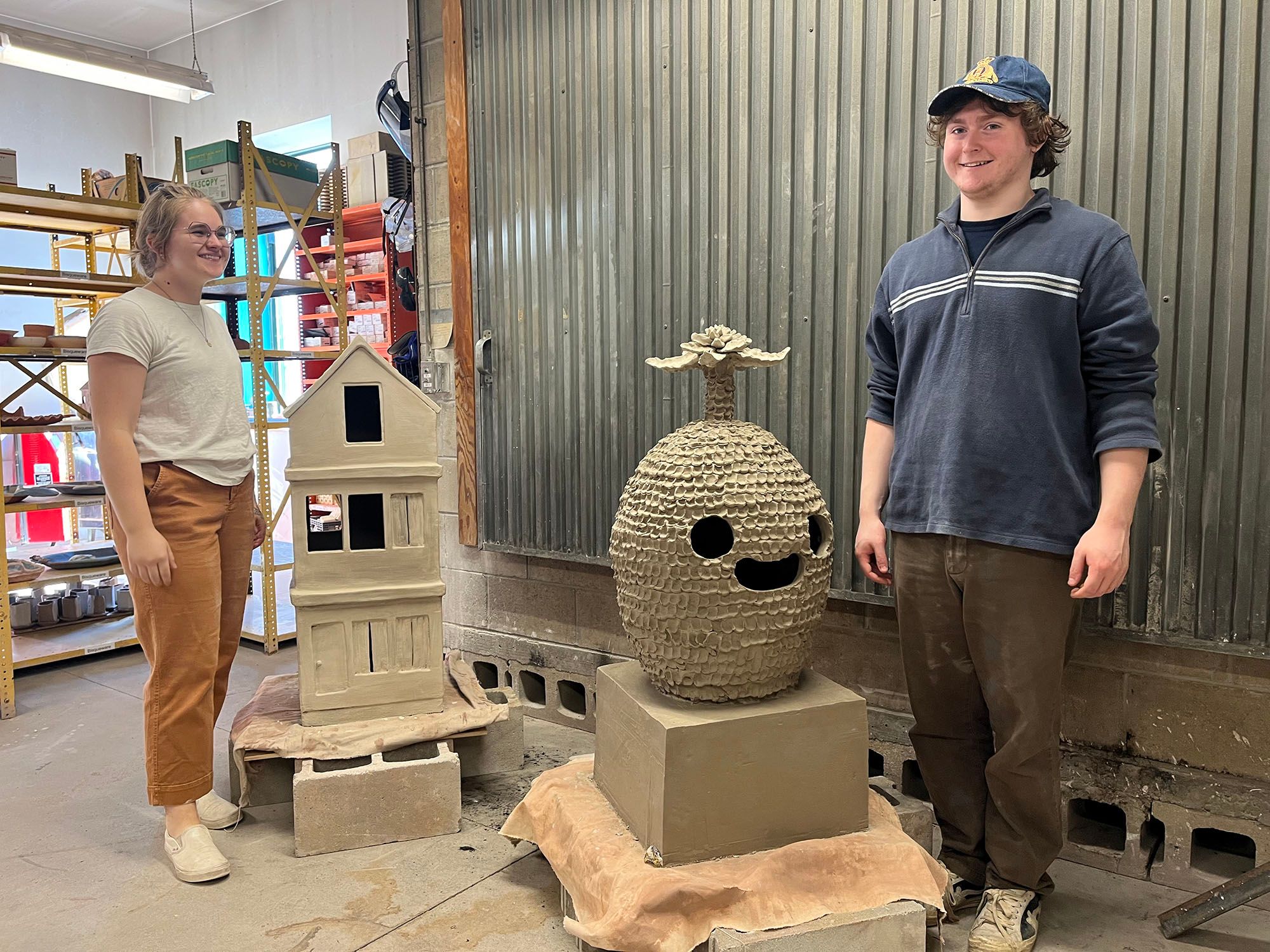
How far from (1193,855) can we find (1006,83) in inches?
77.5

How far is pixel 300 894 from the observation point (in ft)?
7.57

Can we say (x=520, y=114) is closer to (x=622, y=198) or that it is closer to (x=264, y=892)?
(x=622, y=198)

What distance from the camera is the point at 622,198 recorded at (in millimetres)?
3168

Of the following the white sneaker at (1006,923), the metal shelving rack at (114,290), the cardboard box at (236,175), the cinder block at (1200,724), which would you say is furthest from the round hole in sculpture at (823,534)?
the cardboard box at (236,175)

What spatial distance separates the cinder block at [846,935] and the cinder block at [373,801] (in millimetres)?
892

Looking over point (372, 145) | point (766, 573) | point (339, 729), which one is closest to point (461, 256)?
point (339, 729)

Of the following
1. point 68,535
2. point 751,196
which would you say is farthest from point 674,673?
point 68,535

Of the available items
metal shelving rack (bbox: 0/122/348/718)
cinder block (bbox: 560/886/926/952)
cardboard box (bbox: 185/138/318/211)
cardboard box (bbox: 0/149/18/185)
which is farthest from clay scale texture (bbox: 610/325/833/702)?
cardboard box (bbox: 0/149/18/185)

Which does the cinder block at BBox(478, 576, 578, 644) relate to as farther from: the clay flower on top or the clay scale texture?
the clay flower on top

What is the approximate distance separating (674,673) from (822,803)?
433 millimetres

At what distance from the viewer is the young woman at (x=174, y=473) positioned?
7.59 feet

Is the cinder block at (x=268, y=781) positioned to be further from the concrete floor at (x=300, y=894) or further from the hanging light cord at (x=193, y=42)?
the hanging light cord at (x=193, y=42)

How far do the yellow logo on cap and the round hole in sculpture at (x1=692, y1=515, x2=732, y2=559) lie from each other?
3.55 ft

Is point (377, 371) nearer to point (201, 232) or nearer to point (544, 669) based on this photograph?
point (201, 232)
